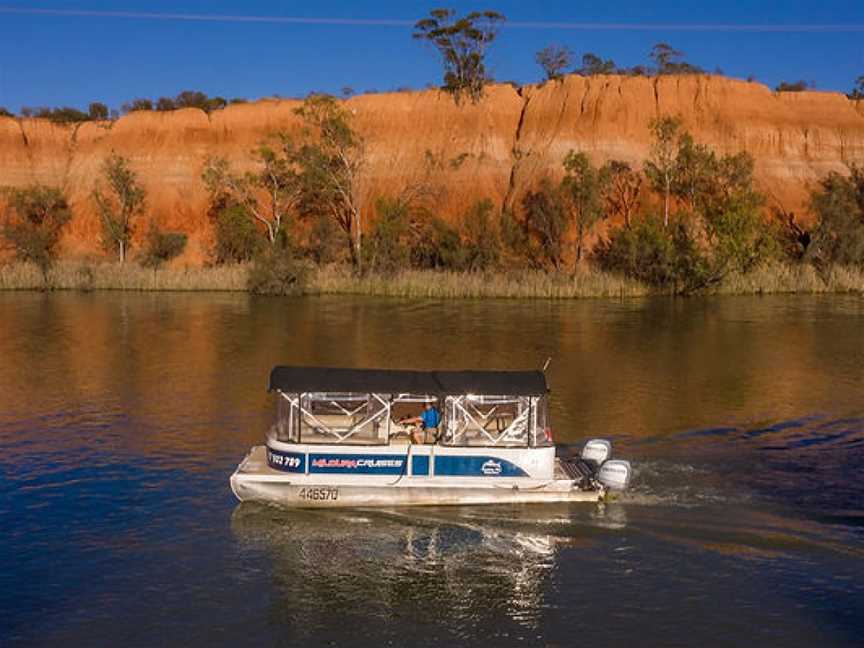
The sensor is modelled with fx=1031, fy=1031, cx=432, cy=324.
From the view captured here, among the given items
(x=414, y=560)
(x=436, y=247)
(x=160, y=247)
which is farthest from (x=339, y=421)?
(x=160, y=247)

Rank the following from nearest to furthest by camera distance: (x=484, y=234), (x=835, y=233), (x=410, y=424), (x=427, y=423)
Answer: (x=427, y=423) < (x=410, y=424) < (x=835, y=233) < (x=484, y=234)

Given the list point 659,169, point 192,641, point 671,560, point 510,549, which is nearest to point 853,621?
point 671,560

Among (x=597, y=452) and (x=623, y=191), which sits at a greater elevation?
(x=623, y=191)

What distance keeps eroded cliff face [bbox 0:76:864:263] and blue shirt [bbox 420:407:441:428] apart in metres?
45.2

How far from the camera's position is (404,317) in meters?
41.3

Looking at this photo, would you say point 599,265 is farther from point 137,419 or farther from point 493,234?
point 137,419

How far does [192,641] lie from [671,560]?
21.3 feet

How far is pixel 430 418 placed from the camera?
16.7 meters

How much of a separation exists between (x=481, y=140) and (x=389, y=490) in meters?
51.2

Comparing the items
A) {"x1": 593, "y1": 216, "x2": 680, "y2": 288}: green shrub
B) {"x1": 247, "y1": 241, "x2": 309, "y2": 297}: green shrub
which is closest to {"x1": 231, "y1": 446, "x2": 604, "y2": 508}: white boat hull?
{"x1": 593, "y1": 216, "x2": 680, "y2": 288}: green shrub

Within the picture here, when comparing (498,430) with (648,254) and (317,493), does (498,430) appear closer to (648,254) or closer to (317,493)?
(317,493)

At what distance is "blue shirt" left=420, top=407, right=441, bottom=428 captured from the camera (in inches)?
658

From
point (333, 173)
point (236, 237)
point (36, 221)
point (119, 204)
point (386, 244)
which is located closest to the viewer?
point (386, 244)

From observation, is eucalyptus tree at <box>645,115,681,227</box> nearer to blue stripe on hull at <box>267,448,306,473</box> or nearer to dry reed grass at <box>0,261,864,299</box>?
dry reed grass at <box>0,261,864,299</box>
